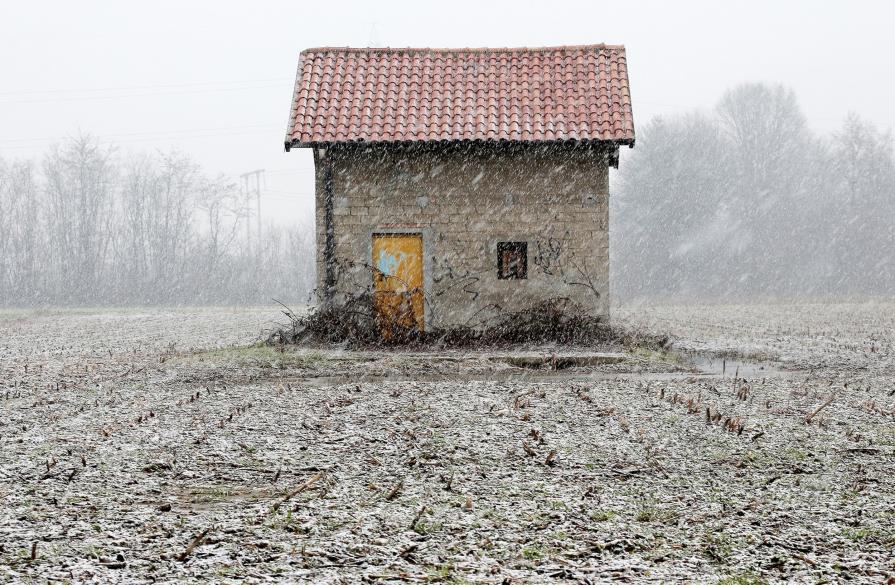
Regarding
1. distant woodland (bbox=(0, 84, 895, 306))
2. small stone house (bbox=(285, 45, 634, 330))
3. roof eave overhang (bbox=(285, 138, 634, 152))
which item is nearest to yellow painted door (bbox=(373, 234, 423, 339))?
small stone house (bbox=(285, 45, 634, 330))

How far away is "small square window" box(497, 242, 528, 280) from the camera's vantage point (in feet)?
48.0

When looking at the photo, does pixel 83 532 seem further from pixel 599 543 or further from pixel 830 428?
pixel 830 428

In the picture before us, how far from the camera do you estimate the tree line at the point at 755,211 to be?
41719 mm

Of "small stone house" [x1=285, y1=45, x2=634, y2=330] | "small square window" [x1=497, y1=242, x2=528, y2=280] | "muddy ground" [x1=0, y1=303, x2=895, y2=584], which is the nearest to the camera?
"muddy ground" [x1=0, y1=303, x2=895, y2=584]

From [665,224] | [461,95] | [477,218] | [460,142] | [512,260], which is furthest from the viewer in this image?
[665,224]

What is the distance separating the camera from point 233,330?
1933 cm

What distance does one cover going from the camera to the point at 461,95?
15.7m

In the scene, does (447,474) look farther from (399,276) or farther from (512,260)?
(512,260)

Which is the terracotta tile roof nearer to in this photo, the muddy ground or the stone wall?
the stone wall

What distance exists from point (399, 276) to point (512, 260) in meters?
1.95

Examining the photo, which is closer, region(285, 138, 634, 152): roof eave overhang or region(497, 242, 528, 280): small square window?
region(285, 138, 634, 152): roof eave overhang

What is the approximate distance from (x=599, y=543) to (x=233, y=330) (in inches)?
644

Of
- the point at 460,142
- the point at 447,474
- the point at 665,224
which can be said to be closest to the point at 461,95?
the point at 460,142

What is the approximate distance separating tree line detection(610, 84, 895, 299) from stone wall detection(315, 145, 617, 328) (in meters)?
26.4
